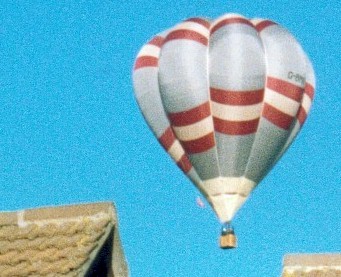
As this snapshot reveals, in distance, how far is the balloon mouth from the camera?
26.8 m

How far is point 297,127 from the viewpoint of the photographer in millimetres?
27328

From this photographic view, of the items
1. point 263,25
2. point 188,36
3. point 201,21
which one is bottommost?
point 188,36

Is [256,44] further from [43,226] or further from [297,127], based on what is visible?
[43,226]

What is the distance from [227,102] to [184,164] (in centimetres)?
203

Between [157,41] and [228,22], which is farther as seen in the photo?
[157,41]

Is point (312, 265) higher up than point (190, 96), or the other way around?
point (190, 96)

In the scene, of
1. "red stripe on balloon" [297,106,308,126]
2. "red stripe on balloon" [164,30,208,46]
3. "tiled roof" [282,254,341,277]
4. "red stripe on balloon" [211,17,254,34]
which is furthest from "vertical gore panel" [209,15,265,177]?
"tiled roof" [282,254,341,277]

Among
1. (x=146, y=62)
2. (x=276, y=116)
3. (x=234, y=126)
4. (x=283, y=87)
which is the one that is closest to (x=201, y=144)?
(x=234, y=126)

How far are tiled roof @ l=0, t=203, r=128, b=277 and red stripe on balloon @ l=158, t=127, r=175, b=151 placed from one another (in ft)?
48.1

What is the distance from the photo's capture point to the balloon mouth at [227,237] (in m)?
26.8

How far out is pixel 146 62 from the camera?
90.9 feet

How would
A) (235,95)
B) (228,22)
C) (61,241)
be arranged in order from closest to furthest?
(61,241) → (235,95) → (228,22)

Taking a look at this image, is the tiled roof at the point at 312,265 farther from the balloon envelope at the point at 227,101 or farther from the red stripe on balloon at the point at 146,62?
the red stripe on balloon at the point at 146,62

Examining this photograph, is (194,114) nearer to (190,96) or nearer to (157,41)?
(190,96)
